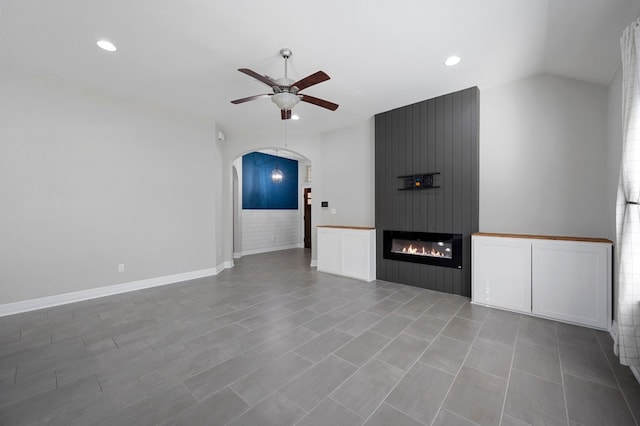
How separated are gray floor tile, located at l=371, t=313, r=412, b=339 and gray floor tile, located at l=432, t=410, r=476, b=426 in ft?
3.21

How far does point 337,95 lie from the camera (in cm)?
396

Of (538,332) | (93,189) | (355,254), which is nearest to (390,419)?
(538,332)

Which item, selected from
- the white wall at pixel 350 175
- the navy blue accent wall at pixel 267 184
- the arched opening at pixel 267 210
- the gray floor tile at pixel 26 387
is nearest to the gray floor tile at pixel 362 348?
the gray floor tile at pixel 26 387

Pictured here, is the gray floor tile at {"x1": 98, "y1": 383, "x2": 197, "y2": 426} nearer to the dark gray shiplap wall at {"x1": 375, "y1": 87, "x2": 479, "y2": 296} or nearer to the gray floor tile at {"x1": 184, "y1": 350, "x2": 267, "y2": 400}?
the gray floor tile at {"x1": 184, "y1": 350, "x2": 267, "y2": 400}

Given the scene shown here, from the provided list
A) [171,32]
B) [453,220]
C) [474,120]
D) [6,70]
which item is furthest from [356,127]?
[6,70]

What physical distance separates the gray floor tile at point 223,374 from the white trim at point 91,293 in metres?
3.01

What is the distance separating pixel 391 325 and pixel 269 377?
4.83ft

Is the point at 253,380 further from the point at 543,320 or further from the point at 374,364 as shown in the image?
the point at 543,320

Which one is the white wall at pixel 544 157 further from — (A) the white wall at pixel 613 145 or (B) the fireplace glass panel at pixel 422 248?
(B) the fireplace glass panel at pixel 422 248

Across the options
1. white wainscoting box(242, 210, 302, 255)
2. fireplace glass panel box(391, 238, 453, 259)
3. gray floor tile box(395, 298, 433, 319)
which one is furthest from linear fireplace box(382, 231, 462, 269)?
white wainscoting box(242, 210, 302, 255)

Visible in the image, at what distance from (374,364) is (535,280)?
2365 mm

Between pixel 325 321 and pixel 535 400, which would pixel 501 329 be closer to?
pixel 535 400

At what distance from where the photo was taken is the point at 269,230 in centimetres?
811

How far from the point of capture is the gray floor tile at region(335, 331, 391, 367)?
217cm
